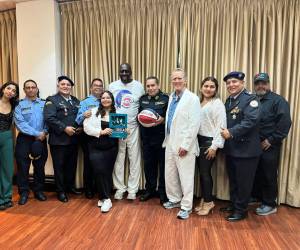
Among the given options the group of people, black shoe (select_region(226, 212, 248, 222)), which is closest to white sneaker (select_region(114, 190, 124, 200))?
the group of people

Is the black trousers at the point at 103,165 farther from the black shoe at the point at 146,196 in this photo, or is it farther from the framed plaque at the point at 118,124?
the black shoe at the point at 146,196

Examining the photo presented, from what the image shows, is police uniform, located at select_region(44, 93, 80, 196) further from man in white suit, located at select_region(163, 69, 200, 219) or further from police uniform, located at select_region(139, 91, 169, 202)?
man in white suit, located at select_region(163, 69, 200, 219)

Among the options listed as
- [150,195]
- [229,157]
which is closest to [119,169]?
[150,195]

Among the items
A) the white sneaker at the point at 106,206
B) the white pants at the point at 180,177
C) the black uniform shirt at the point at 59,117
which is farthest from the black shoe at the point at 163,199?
the black uniform shirt at the point at 59,117

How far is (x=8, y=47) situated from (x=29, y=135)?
168 cm

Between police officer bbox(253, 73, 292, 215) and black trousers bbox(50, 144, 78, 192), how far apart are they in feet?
7.70

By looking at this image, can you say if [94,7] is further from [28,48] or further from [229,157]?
[229,157]

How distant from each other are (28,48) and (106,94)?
1.56 metres

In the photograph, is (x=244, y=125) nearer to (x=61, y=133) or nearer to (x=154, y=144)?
(x=154, y=144)

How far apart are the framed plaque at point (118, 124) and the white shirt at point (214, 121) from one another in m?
0.89

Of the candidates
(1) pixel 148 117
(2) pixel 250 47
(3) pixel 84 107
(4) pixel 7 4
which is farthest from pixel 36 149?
(2) pixel 250 47

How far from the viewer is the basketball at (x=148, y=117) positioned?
2.93m

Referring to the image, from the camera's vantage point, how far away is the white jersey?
10.4 ft

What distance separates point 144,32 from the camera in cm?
341
